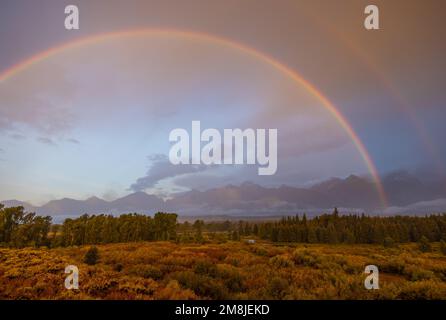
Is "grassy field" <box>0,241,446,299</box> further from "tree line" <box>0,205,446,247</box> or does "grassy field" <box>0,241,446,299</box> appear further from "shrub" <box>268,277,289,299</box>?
"tree line" <box>0,205,446,247</box>

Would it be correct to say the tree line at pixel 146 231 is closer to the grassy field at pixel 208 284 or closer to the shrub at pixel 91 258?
the shrub at pixel 91 258

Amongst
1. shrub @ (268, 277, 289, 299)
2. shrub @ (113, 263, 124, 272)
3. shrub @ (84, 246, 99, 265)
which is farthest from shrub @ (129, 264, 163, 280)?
shrub @ (268, 277, 289, 299)

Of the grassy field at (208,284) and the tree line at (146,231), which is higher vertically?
the grassy field at (208,284)

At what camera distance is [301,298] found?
10695mm

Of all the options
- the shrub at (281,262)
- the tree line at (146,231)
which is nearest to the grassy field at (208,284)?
the shrub at (281,262)

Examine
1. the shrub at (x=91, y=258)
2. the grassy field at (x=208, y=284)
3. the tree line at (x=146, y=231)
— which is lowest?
the tree line at (x=146, y=231)

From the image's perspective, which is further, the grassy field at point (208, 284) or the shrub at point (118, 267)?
the shrub at point (118, 267)

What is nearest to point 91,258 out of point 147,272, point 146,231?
point 147,272

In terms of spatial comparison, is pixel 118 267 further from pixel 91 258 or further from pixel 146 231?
pixel 146 231

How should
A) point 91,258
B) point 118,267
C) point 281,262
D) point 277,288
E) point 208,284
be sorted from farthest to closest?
point 91,258 < point 281,262 < point 118,267 < point 208,284 < point 277,288
